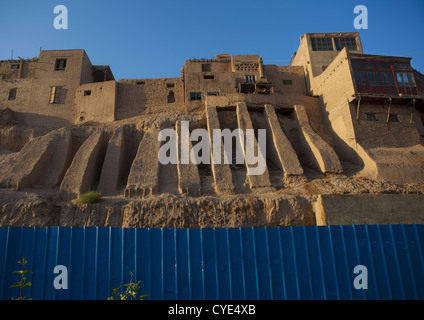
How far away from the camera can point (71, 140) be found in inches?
714

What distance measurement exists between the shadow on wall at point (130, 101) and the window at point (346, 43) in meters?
15.3

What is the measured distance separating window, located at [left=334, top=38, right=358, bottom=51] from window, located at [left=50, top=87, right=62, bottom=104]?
20794mm

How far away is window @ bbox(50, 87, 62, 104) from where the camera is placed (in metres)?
22.6

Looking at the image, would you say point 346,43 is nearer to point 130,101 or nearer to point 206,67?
point 206,67

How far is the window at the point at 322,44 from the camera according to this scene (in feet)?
81.6

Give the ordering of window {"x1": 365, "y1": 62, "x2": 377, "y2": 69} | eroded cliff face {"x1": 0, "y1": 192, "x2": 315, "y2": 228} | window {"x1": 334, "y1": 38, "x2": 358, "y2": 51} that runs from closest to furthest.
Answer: eroded cliff face {"x1": 0, "y1": 192, "x2": 315, "y2": 228} < window {"x1": 365, "y1": 62, "x2": 377, "y2": 69} < window {"x1": 334, "y1": 38, "x2": 358, "y2": 51}

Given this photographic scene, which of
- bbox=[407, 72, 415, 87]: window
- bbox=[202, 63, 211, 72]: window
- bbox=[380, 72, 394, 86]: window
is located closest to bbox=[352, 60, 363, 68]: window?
bbox=[380, 72, 394, 86]: window

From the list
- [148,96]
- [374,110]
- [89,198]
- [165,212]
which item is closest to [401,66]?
[374,110]

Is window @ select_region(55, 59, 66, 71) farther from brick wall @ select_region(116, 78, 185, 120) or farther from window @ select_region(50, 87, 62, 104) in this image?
brick wall @ select_region(116, 78, 185, 120)

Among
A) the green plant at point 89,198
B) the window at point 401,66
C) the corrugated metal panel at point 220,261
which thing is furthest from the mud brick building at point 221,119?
the corrugated metal panel at point 220,261

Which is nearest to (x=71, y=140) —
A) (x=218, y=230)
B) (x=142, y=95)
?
(x=142, y=95)

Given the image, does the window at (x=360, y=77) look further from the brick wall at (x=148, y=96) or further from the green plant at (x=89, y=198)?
the green plant at (x=89, y=198)

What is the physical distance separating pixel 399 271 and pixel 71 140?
54.2 ft
